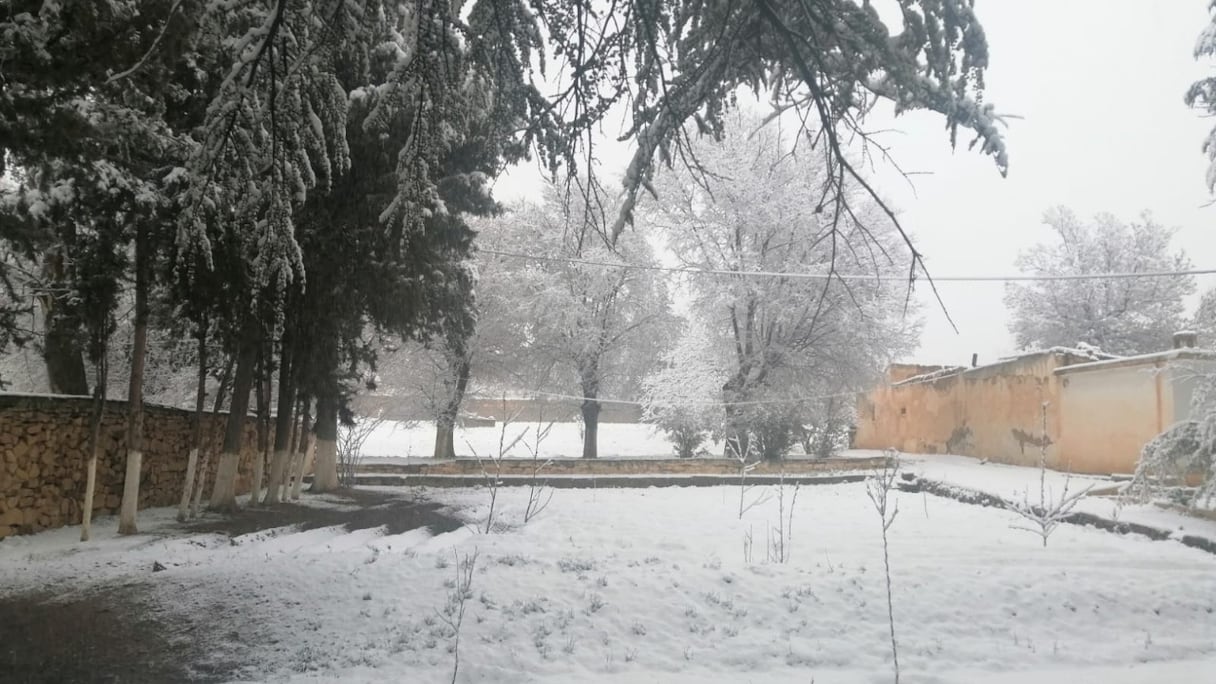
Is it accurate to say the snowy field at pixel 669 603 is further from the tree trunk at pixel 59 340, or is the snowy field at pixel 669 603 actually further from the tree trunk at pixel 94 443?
the tree trunk at pixel 59 340

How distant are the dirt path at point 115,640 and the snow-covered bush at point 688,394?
1854 centimetres

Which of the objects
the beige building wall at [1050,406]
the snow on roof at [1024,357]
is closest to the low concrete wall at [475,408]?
the beige building wall at [1050,406]

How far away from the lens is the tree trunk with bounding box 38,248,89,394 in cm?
906

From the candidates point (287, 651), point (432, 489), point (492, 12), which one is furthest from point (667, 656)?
point (432, 489)

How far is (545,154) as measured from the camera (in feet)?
11.3

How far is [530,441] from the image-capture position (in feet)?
91.2

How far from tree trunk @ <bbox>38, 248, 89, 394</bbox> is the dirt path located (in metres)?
4.43

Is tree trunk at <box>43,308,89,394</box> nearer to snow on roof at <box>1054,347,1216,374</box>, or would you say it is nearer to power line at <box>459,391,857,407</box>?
power line at <box>459,391,857,407</box>

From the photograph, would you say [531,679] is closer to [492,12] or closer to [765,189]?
[492,12]

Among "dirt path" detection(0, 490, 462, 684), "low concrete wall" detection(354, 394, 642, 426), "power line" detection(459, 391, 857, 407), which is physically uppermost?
"power line" detection(459, 391, 857, 407)

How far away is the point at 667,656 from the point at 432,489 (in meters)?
11.4

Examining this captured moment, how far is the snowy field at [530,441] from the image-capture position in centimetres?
2705

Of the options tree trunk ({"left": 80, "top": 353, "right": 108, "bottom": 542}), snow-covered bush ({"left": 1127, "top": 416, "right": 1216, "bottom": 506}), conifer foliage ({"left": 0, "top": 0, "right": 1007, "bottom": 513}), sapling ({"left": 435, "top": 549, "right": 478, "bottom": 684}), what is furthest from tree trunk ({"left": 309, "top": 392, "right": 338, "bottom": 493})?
snow-covered bush ({"left": 1127, "top": 416, "right": 1216, "bottom": 506})

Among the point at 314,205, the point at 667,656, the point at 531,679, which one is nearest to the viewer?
the point at 531,679
